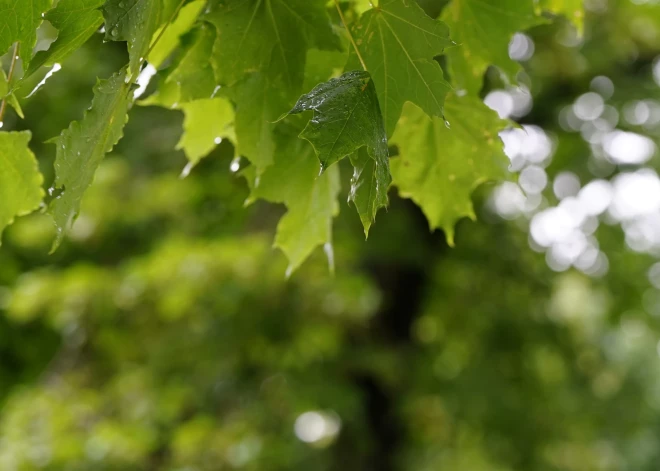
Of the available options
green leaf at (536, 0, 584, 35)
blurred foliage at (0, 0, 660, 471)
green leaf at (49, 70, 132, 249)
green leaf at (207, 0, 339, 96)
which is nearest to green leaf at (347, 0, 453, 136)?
green leaf at (207, 0, 339, 96)

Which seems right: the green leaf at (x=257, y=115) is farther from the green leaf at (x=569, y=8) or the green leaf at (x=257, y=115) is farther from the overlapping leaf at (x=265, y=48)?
the green leaf at (x=569, y=8)

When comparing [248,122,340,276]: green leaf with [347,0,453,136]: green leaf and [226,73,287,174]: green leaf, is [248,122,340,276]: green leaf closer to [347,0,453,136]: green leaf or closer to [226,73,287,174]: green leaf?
[226,73,287,174]: green leaf

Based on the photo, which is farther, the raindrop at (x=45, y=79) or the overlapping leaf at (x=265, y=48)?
the overlapping leaf at (x=265, y=48)

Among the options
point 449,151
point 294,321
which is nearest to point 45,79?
point 449,151

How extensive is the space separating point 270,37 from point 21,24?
1.08ft

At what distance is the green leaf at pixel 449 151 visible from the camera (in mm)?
1303

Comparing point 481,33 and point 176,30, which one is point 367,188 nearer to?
point 176,30

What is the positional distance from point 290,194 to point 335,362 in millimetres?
3394

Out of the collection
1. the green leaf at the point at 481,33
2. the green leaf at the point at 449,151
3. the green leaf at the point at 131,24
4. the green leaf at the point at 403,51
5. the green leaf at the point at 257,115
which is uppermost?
the green leaf at the point at 131,24

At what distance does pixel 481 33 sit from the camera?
53.1 inches

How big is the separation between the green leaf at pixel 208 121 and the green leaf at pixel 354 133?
444 millimetres

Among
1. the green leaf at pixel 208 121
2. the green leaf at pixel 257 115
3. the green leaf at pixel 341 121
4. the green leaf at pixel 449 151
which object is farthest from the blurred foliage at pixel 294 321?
the green leaf at pixel 341 121

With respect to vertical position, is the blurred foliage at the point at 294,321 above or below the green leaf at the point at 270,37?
below

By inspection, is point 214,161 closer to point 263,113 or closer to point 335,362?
point 335,362
